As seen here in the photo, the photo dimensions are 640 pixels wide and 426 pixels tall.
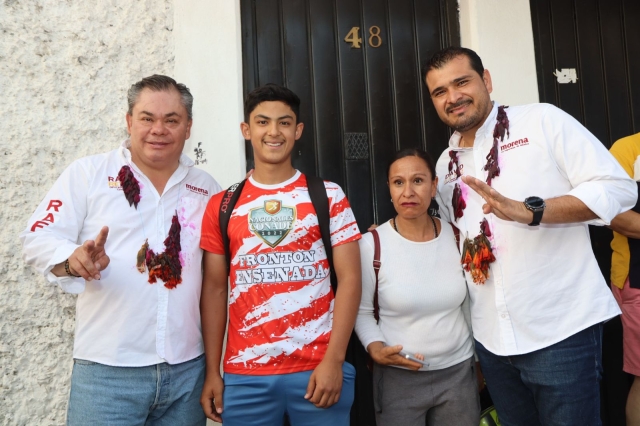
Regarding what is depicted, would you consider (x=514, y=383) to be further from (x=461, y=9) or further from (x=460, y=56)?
(x=461, y=9)

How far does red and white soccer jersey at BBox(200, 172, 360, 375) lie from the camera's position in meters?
2.00

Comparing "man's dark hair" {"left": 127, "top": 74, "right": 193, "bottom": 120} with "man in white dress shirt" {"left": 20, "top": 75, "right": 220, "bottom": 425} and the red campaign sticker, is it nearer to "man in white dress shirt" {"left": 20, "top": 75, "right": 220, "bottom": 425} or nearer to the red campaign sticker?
"man in white dress shirt" {"left": 20, "top": 75, "right": 220, "bottom": 425}

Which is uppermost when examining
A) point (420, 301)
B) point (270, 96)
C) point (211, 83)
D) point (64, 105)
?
point (211, 83)

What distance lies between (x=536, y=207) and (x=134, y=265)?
1.59 m

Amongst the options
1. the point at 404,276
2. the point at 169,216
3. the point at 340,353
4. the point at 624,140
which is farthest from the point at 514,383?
the point at 169,216

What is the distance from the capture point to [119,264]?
2.00 m

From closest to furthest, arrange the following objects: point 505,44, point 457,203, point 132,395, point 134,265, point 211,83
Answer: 1. point 132,395
2. point 134,265
3. point 457,203
4. point 211,83
5. point 505,44

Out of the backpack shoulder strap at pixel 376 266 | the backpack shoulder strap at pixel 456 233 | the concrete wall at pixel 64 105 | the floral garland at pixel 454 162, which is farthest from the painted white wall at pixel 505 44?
the concrete wall at pixel 64 105

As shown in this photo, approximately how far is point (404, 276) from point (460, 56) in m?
1.06

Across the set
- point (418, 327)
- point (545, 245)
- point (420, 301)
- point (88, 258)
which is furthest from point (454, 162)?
point (88, 258)

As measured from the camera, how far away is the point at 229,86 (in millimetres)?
2764

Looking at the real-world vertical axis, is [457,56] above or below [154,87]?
above

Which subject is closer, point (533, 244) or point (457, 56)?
point (533, 244)

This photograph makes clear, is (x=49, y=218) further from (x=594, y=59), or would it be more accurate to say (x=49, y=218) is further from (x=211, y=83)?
(x=594, y=59)
